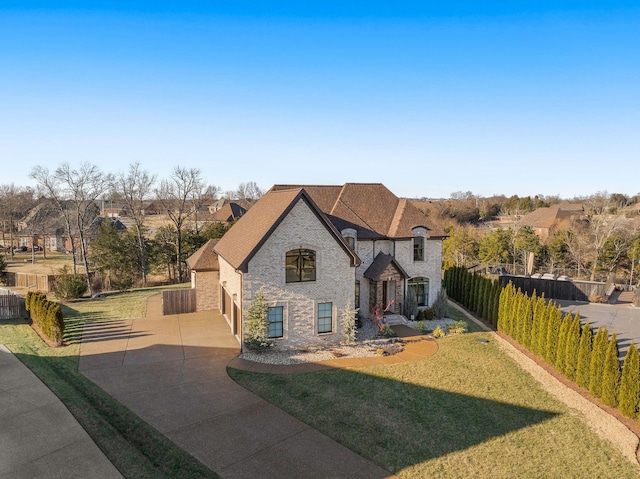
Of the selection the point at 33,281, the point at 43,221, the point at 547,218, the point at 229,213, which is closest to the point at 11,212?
the point at 43,221

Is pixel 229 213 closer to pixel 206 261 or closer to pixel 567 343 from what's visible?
pixel 206 261

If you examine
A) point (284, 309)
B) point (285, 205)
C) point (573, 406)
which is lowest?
point (573, 406)

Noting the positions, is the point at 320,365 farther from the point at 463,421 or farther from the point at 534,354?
the point at 534,354

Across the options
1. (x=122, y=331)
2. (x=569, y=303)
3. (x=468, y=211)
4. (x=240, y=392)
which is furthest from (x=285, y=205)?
(x=468, y=211)

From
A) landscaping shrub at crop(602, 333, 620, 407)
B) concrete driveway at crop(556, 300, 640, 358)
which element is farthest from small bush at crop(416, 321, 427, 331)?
landscaping shrub at crop(602, 333, 620, 407)

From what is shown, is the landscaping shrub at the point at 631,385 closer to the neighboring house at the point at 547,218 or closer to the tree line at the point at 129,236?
the tree line at the point at 129,236
